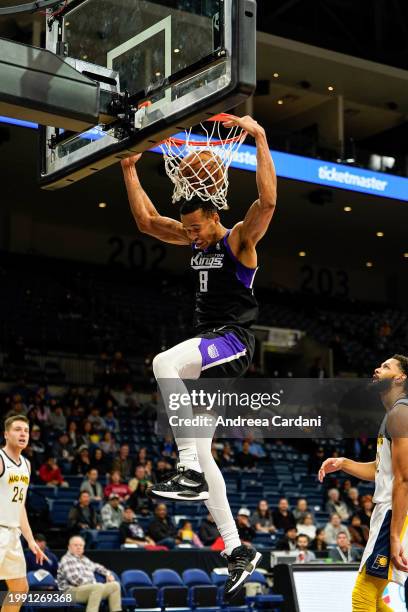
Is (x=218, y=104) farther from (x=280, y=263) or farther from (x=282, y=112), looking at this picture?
(x=280, y=263)

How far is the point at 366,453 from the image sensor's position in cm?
2447

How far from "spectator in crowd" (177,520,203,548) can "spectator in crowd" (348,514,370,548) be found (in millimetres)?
3366

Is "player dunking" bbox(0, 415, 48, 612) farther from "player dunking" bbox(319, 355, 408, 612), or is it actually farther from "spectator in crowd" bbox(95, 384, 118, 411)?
"spectator in crowd" bbox(95, 384, 118, 411)

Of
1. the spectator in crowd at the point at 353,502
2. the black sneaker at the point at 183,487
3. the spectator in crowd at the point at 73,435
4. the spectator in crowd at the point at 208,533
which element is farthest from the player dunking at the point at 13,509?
the spectator in crowd at the point at 353,502

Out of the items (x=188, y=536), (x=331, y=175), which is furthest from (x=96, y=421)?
(x=331, y=175)

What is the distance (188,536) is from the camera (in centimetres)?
1605

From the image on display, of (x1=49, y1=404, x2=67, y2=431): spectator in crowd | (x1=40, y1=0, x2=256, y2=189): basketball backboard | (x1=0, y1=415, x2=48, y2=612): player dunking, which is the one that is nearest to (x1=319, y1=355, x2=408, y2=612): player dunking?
(x1=40, y1=0, x2=256, y2=189): basketball backboard

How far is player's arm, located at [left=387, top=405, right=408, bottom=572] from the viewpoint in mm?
6414

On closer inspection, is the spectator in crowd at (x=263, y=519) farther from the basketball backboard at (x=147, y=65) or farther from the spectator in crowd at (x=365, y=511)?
the basketball backboard at (x=147, y=65)

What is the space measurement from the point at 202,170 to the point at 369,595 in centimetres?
307

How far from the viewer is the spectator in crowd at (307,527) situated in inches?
683

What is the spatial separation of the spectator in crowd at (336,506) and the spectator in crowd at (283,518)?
Result: 6.01 feet

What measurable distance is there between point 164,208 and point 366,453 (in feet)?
29.1

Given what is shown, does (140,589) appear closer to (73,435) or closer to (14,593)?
(14,593)
